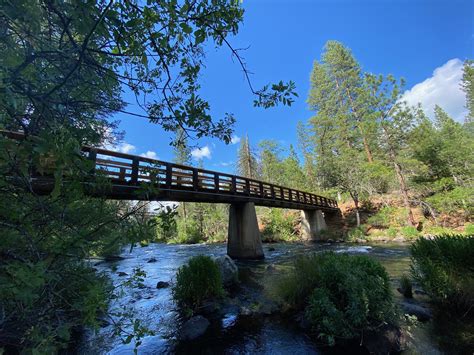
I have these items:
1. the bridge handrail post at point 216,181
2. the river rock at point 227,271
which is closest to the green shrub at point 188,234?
the bridge handrail post at point 216,181

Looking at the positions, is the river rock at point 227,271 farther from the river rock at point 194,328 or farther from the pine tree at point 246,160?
the pine tree at point 246,160

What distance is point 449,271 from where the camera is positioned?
478 cm

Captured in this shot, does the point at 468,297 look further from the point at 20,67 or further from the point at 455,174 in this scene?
the point at 455,174

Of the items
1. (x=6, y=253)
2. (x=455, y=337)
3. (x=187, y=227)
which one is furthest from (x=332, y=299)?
(x=187, y=227)

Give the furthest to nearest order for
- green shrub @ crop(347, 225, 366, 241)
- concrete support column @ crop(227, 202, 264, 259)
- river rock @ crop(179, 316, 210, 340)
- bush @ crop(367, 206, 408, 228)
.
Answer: bush @ crop(367, 206, 408, 228) < green shrub @ crop(347, 225, 366, 241) < concrete support column @ crop(227, 202, 264, 259) < river rock @ crop(179, 316, 210, 340)

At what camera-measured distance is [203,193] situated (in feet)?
36.0

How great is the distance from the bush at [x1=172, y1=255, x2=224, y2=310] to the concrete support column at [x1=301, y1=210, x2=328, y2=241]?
712 inches

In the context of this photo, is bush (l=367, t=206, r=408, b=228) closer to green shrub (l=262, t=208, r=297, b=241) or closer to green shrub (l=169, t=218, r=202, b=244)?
green shrub (l=262, t=208, r=297, b=241)

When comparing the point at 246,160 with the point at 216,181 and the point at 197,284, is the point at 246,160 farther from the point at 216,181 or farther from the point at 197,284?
the point at 197,284

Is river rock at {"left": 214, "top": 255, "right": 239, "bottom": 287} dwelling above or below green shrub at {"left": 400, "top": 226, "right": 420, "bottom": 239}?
below

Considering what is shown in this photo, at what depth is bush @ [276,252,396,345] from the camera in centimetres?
389

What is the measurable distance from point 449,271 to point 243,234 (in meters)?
→ 9.87

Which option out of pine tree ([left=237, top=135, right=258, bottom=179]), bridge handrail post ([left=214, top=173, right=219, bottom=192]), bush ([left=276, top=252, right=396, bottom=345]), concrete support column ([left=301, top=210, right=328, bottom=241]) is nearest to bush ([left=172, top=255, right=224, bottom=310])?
bush ([left=276, top=252, right=396, bottom=345])

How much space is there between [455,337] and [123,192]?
8220 mm
